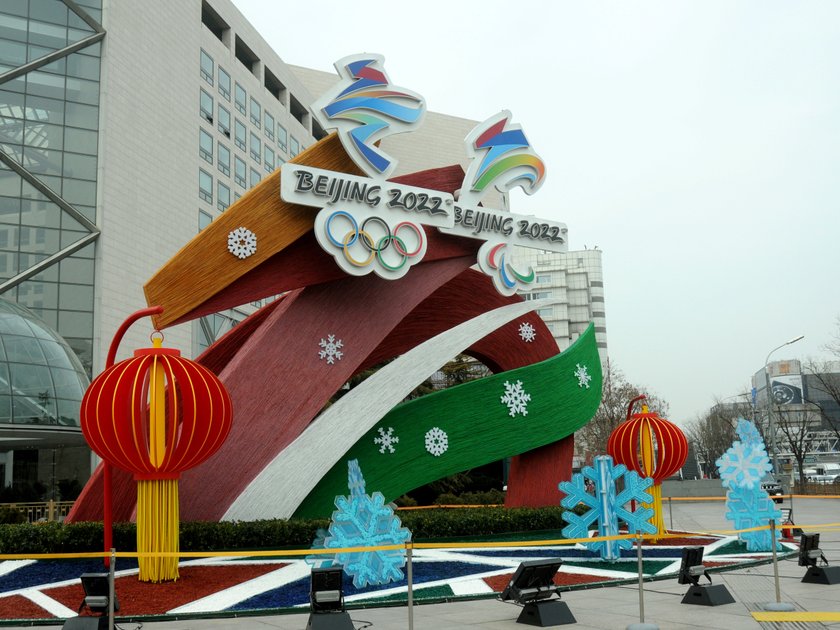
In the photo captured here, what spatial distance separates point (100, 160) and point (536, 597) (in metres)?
33.5

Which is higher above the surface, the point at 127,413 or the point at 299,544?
the point at 127,413

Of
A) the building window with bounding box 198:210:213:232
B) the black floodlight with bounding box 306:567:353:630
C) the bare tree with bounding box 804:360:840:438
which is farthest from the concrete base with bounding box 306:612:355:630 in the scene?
the bare tree with bounding box 804:360:840:438

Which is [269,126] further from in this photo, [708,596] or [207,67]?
[708,596]

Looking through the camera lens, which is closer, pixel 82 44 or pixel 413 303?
pixel 413 303

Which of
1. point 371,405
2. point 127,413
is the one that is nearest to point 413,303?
point 371,405

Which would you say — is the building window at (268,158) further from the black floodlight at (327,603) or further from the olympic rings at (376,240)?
the black floodlight at (327,603)

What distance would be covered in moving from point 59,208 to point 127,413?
26.5 metres

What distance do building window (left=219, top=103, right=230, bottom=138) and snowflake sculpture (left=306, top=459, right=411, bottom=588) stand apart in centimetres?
4060

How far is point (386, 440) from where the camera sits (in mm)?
19297

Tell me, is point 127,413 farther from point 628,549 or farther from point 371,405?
point 628,549

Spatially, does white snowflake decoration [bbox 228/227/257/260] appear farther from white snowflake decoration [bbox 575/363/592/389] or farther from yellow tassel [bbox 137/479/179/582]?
white snowflake decoration [bbox 575/363/592/389]

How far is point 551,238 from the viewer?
22.3 m

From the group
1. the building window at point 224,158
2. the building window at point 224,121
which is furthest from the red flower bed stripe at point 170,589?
the building window at point 224,121

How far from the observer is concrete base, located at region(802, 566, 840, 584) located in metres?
13.5
